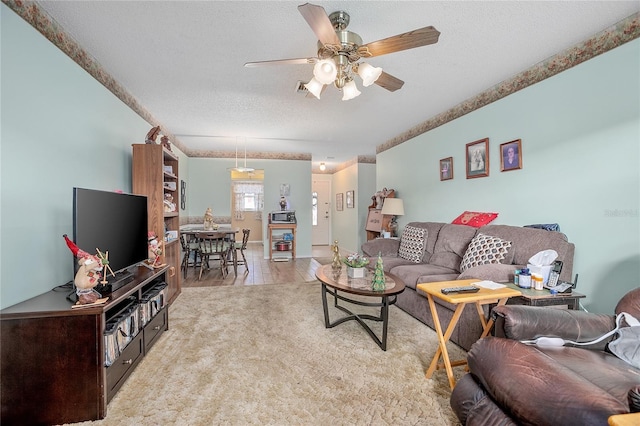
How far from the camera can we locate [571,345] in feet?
4.66

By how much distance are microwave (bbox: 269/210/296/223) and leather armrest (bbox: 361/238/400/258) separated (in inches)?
105

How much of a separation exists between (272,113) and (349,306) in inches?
108

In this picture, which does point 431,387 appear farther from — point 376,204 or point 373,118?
point 376,204

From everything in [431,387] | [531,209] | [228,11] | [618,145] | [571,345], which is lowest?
[431,387]

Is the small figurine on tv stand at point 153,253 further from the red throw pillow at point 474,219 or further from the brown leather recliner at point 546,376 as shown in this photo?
the red throw pillow at point 474,219

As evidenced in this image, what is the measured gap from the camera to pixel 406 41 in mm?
1672

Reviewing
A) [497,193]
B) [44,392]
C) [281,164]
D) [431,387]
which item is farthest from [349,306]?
[281,164]

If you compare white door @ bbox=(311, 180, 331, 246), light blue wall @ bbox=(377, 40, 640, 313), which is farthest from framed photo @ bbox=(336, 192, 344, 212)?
light blue wall @ bbox=(377, 40, 640, 313)

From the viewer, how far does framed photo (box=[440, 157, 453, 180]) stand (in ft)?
12.3

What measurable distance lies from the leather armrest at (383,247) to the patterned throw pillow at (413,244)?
0.12 metres

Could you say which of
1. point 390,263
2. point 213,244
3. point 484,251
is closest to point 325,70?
point 484,251

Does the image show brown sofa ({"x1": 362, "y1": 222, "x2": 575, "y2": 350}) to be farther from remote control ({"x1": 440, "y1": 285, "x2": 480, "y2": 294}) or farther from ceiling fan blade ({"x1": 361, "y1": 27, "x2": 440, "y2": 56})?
ceiling fan blade ({"x1": 361, "y1": 27, "x2": 440, "y2": 56})

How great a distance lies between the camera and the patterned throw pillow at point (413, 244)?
11.8 feet

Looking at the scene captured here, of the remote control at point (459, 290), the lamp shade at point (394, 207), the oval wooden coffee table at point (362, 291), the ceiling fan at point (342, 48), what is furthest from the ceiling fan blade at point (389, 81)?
the lamp shade at point (394, 207)
